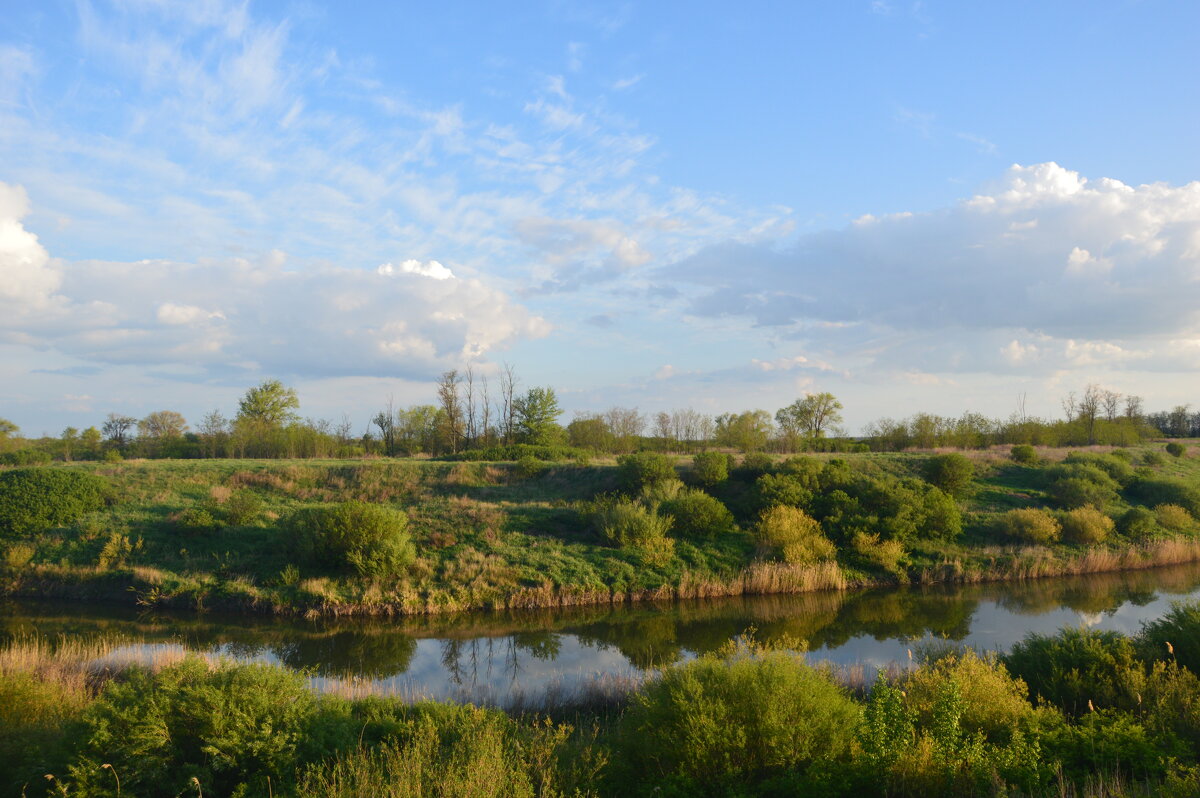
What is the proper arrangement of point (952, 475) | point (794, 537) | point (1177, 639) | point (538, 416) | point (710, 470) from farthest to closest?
1. point (538, 416)
2. point (952, 475)
3. point (710, 470)
4. point (794, 537)
5. point (1177, 639)

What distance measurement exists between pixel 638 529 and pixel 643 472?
4.83 m

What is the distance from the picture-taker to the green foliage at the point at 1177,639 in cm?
816

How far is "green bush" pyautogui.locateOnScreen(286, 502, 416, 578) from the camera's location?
61.3 feet

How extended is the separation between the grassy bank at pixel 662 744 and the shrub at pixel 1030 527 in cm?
1828

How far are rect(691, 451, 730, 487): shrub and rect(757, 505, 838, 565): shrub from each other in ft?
13.4

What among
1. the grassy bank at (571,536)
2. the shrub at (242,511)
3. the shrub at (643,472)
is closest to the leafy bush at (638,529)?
the grassy bank at (571,536)

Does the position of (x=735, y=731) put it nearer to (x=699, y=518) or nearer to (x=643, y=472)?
(x=699, y=518)

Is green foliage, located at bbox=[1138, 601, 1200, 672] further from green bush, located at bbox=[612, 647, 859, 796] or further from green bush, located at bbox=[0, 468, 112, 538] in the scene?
green bush, located at bbox=[0, 468, 112, 538]

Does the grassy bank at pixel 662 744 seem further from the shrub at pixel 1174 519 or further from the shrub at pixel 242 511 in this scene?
the shrub at pixel 1174 519

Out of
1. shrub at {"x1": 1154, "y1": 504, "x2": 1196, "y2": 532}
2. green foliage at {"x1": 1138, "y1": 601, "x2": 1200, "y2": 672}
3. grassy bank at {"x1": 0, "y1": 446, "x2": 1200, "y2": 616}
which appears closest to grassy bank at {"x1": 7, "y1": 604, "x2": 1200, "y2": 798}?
green foliage at {"x1": 1138, "y1": 601, "x2": 1200, "y2": 672}

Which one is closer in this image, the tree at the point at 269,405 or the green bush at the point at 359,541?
the green bush at the point at 359,541

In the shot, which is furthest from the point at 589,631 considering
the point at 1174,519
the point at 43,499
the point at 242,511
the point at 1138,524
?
the point at 1174,519

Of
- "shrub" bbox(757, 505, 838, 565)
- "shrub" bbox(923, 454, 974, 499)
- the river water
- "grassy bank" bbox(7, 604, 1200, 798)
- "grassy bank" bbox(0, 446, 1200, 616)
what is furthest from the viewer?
"shrub" bbox(923, 454, 974, 499)

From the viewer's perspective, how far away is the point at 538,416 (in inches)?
1946
